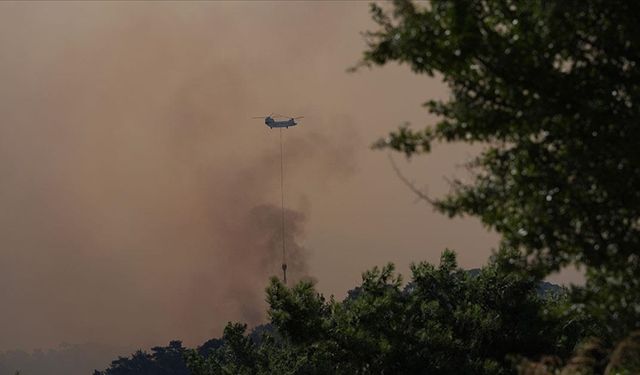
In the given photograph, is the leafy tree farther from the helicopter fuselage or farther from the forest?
the helicopter fuselage

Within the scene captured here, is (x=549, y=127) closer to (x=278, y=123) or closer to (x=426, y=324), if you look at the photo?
(x=426, y=324)

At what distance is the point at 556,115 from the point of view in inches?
484

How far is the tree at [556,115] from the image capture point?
1204cm

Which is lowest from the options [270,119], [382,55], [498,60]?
[498,60]

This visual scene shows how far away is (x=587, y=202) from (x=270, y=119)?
16004cm

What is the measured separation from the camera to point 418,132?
13445 mm

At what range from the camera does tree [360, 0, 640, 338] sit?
Answer: 1204 cm

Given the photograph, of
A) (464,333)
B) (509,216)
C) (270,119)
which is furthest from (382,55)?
(270,119)

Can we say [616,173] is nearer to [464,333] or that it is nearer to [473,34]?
[473,34]

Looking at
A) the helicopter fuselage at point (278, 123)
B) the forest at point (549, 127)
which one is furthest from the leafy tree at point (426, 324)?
the helicopter fuselage at point (278, 123)

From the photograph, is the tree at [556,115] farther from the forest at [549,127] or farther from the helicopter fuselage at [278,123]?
the helicopter fuselage at [278,123]

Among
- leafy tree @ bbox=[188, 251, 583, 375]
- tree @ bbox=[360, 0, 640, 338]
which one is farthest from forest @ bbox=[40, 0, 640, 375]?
leafy tree @ bbox=[188, 251, 583, 375]

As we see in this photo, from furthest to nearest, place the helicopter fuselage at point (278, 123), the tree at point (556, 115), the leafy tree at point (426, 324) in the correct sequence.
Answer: the helicopter fuselage at point (278, 123) < the leafy tree at point (426, 324) < the tree at point (556, 115)

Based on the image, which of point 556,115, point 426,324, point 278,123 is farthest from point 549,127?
point 278,123
